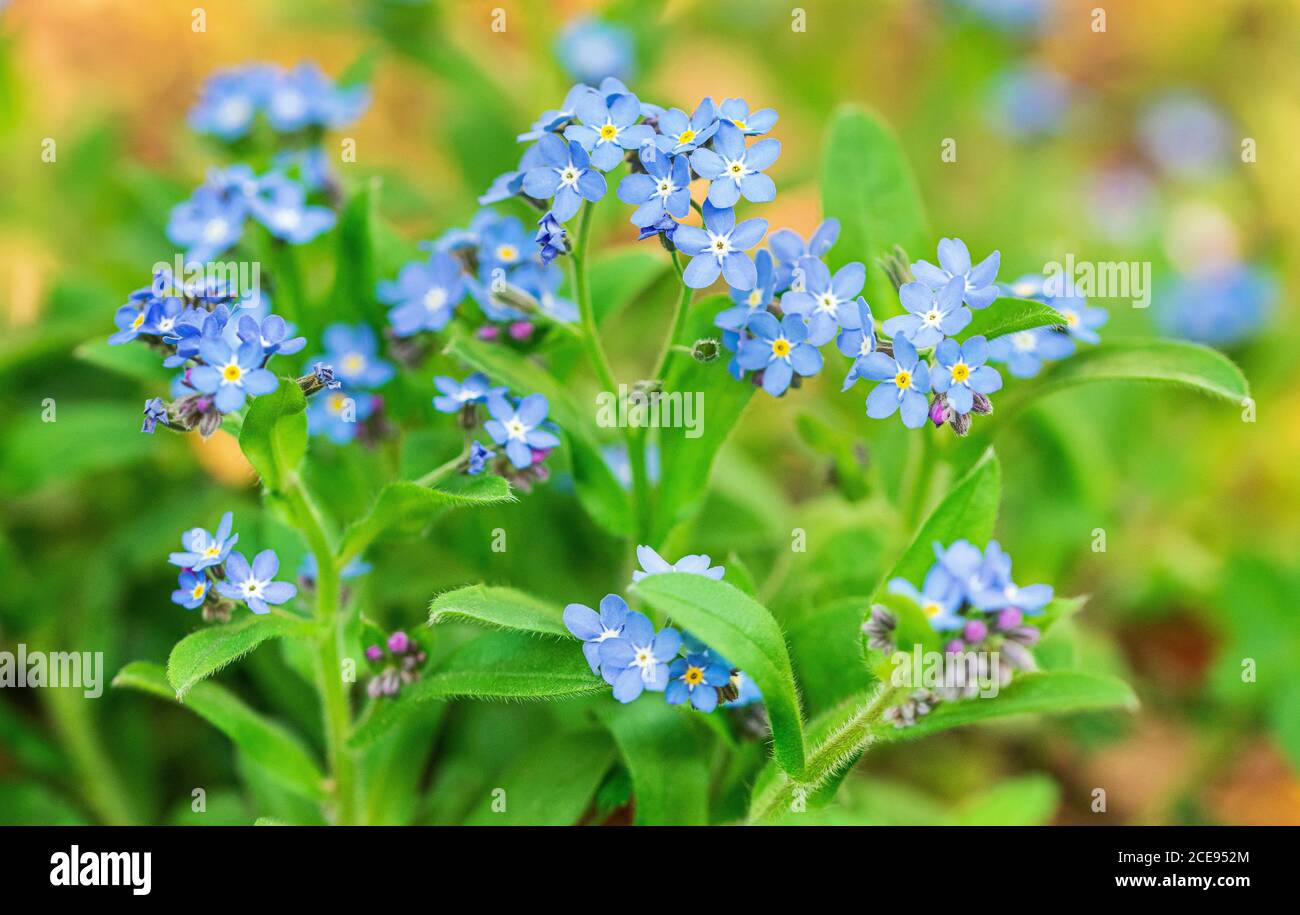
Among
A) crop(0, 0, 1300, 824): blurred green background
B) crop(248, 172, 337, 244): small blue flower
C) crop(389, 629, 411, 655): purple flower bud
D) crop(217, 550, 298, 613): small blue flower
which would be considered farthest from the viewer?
crop(0, 0, 1300, 824): blurred green background

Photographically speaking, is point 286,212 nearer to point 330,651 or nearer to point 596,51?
point 330,651

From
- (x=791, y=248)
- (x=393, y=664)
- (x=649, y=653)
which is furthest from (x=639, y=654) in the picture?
(x=791, y=248)

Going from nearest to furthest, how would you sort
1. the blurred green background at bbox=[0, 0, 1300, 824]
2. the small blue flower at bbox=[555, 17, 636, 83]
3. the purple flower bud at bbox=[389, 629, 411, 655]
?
the purple flower bud at bbox=[389, 629, 411, 655], the blurred green background at bbox=[0, 0, 1300, 824], the small blue flower at bbox=[555, 17, 636, 83]

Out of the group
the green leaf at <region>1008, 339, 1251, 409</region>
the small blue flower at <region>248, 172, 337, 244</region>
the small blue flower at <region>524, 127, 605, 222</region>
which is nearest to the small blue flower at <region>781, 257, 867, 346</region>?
the small blue flower at <region>524, 127, 605, 222</region>

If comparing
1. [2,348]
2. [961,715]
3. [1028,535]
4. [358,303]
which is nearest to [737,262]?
[961,715]

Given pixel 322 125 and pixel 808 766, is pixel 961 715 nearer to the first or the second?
pixel 808 766

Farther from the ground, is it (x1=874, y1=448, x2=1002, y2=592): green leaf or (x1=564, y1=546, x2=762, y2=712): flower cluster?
(x1=874, y1=448, x2=1002, y2=592): green leaf

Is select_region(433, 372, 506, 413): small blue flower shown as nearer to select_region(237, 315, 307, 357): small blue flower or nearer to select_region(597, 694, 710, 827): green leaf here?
select_region(237, 315, 307, 357): small blue flower
